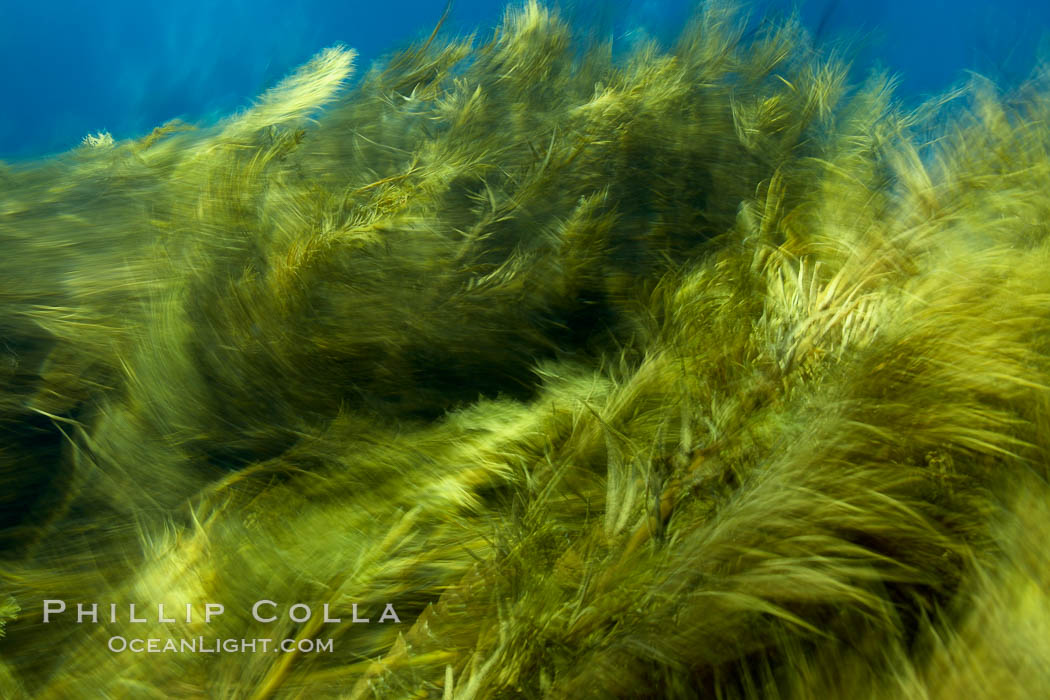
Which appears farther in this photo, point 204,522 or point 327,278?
point 327,278

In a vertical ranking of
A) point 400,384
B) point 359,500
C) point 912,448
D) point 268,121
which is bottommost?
point 912,448

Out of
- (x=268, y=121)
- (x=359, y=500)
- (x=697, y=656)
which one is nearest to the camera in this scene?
(x=697, y=656)

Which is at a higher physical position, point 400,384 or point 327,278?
point 327,278

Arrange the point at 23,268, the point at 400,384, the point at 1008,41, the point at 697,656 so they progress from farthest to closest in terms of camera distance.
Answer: the point at 1008,41 < the point at 23,268 < the point at 400,384 < the point at 697,656

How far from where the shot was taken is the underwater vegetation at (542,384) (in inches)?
24.1

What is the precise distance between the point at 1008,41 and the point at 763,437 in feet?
5.03

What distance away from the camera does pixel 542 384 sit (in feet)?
3.77

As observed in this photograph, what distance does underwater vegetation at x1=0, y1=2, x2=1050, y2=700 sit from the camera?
2.01ft

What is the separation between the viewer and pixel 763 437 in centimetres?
72

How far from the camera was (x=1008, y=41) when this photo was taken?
1.75m

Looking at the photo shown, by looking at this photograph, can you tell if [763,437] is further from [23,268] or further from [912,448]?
[23,268]

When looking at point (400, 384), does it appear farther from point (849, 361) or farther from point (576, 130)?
point (849, 361)

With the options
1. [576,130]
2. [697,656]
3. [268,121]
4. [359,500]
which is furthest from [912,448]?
[268,121]

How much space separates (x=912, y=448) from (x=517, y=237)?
0.75 meters
